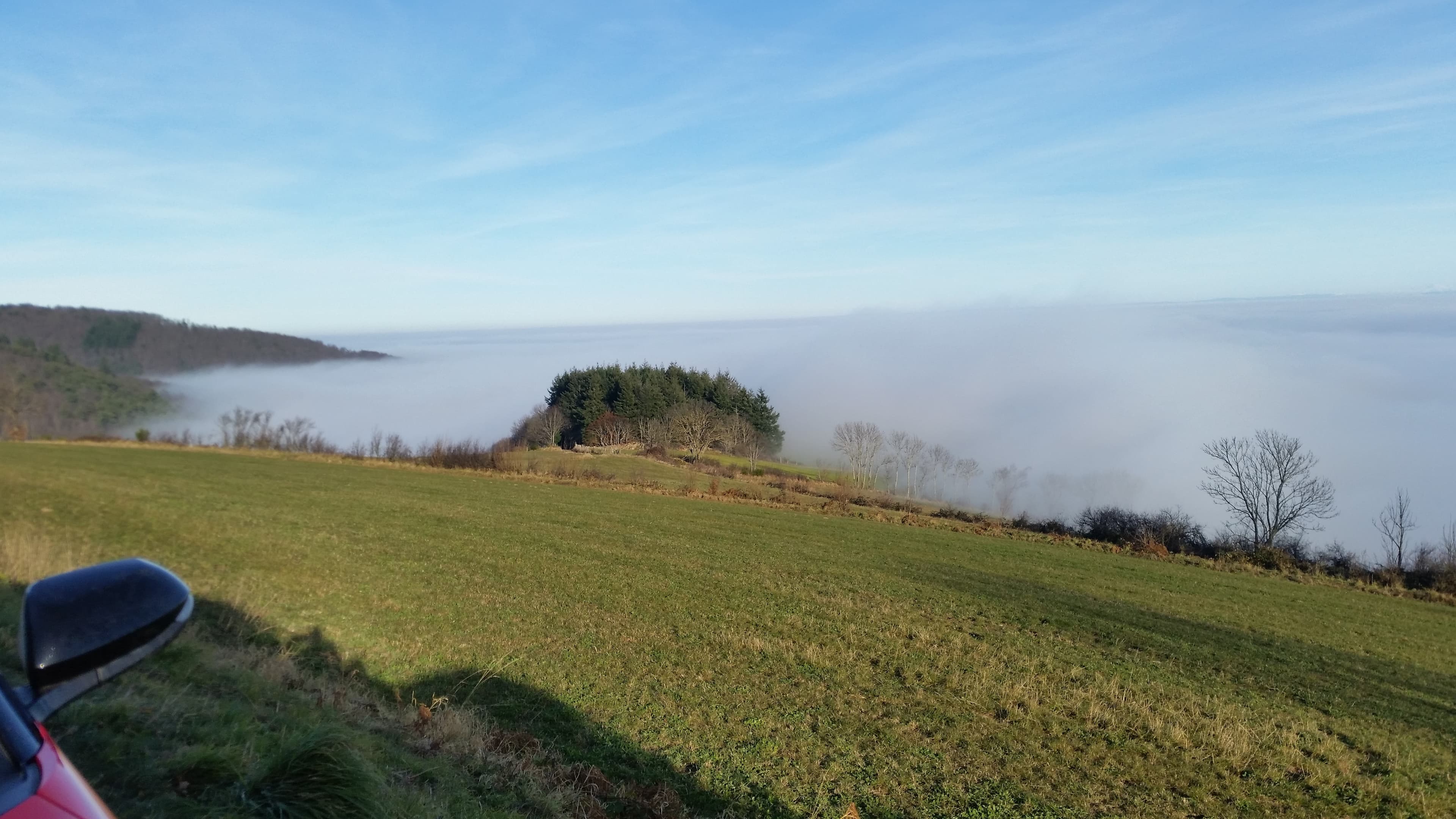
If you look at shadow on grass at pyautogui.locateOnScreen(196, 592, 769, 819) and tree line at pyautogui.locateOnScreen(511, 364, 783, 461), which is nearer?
shadow on grass at pyautogui.locateOnScreen(196, 592, 769, 819)

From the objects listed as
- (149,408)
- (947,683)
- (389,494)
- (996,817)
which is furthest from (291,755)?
(149,408)

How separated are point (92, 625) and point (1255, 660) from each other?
19615mm

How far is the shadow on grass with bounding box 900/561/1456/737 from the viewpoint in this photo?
13.7 metres

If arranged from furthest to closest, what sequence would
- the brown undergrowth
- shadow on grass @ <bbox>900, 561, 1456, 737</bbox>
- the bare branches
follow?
the bare branches < the brown undergrowth < shadow on grass @ <bbox>900, 561, 1456, 737</bbox>

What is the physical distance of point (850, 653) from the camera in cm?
1405

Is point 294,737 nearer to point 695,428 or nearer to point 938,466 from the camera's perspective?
point 695,428

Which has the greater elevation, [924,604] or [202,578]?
[924,604]

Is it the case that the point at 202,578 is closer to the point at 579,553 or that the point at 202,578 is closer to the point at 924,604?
the point at 579,553

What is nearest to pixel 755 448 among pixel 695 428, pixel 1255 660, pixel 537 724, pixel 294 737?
pixel 695 428

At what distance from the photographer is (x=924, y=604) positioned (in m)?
19.2

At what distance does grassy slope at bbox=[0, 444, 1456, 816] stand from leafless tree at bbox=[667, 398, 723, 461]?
5749 centimetres

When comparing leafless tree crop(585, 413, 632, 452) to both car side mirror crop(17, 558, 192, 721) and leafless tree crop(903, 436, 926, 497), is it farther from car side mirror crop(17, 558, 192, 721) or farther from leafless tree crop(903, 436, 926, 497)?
car side mirror crop(17, 558, 192, 721)

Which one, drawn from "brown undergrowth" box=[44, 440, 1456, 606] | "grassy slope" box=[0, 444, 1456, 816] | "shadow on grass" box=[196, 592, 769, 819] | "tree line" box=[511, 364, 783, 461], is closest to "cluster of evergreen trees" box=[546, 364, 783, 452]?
"tree line" box=[511, 364, 783, 461]

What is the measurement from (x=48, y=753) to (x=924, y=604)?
1926 cm
